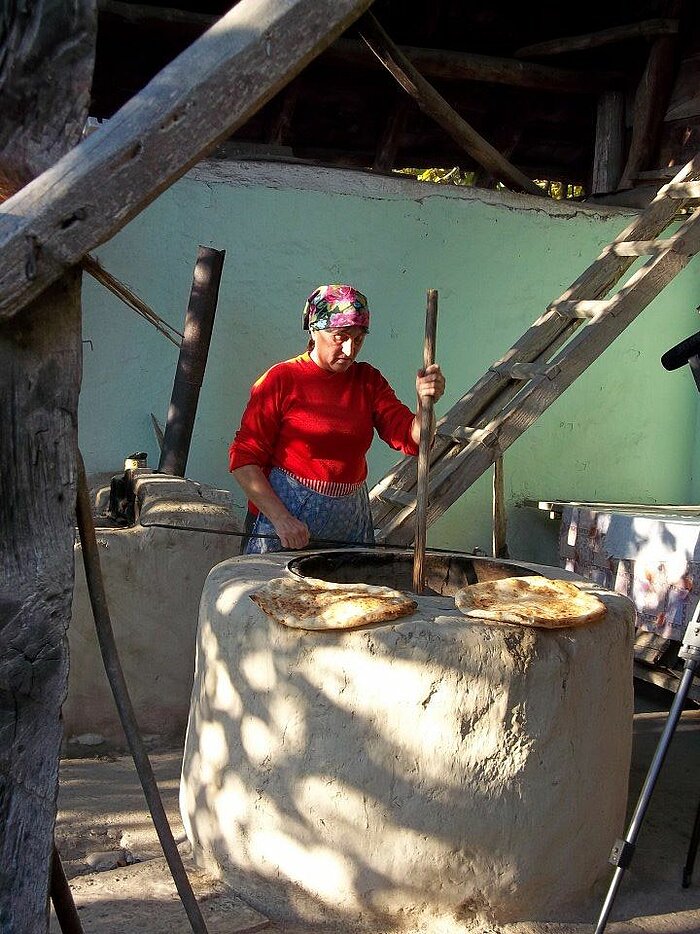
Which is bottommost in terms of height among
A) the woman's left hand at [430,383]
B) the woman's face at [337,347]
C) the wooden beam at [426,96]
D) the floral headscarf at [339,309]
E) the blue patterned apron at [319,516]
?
the blue patterned apron at [319,516]

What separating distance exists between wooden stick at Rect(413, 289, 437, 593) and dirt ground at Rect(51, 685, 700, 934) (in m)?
0.87

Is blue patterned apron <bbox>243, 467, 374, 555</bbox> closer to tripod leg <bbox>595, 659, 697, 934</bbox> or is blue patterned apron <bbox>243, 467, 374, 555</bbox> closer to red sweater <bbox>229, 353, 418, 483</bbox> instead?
red sweater <bbox>229, 353, 418, 483</bbox>

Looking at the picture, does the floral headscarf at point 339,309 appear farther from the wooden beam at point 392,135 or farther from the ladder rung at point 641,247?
the wooden beam at point 392,135

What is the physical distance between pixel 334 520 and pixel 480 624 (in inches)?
41.0

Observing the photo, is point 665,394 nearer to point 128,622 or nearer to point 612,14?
point 612,14

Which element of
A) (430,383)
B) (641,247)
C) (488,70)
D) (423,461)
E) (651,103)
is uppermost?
(488,70)

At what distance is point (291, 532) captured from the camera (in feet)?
10.9

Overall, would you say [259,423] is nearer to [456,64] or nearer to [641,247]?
[641,247]

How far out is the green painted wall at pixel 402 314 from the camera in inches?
205

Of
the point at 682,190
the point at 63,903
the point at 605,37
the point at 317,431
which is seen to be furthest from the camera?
the point at 605,37

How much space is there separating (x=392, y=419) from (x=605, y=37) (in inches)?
139

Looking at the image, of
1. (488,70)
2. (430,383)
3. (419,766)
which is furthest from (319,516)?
(488,70)

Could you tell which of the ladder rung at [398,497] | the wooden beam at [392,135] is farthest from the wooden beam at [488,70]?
the ladder rung at [398,497]

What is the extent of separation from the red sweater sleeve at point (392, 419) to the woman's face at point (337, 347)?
173 millimetres
